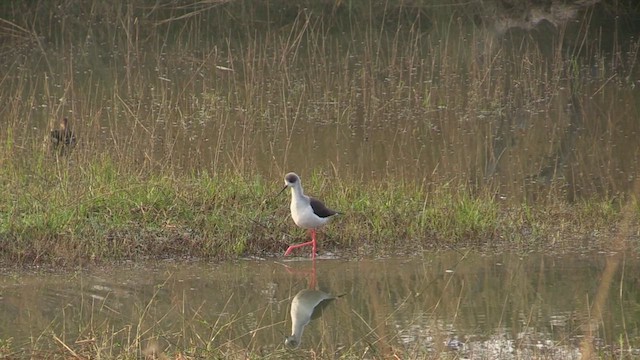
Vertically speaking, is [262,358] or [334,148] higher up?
[262,358]

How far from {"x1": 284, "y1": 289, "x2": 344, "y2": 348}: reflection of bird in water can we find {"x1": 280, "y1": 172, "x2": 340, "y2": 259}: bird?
0.72 metres

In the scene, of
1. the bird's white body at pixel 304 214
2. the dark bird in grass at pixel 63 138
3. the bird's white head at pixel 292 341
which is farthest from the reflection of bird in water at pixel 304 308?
the dark bird in grass at pixel 63 138

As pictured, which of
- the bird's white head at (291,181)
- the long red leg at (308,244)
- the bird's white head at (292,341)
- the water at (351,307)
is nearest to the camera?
the water at (351,307)

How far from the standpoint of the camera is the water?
6527mm

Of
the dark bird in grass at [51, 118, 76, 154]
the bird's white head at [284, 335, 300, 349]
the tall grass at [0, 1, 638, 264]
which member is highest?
the bird's white head at [284, 335, 300, 349]

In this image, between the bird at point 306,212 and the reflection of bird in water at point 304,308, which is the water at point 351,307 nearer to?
the reflection of bird in water at point 304,308

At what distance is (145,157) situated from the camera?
10.2 metres

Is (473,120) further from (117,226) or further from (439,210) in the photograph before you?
(117,226)

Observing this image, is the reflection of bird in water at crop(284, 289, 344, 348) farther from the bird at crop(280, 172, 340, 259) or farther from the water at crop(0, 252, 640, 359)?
the bird at crop(280, 172, 340, 259)

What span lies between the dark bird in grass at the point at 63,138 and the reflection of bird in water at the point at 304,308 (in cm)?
323

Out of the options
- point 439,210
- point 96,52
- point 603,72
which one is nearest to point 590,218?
point 439,210

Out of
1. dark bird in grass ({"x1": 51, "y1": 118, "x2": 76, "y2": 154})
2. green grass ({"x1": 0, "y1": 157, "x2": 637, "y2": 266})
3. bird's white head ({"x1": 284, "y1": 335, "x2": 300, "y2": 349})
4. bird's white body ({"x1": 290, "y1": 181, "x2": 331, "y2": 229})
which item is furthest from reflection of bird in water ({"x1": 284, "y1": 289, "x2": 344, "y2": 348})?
dark bird in grass ({"x1": 51, "y1": 118, "x2": 76, "y2": 154})

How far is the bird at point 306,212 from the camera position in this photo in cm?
862

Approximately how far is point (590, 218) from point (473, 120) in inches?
160
